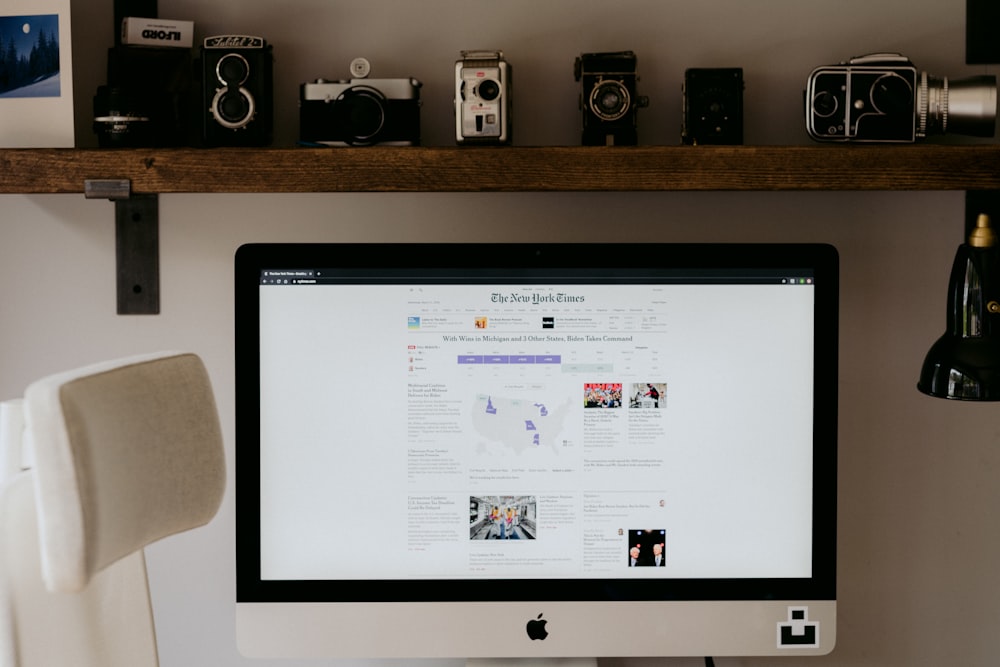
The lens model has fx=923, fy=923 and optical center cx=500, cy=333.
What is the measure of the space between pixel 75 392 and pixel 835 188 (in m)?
0.77

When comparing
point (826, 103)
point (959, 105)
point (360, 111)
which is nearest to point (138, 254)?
point (360, 111)

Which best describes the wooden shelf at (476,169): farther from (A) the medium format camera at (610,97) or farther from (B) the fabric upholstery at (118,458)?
(B) the fabric upholstery at (118,458)

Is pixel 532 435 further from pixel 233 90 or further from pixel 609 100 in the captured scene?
pixel 233 90

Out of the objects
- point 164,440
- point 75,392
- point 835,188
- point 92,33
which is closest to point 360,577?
point 164,440

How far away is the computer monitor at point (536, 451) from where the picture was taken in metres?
1.03

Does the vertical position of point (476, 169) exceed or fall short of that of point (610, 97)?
it falls short

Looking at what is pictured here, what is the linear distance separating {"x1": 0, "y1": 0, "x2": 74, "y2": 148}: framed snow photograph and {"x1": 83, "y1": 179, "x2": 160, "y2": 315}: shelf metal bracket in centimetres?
13

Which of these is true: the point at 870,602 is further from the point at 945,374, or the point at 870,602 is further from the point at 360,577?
the point at 360,577

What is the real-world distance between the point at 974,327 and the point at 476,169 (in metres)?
0.58

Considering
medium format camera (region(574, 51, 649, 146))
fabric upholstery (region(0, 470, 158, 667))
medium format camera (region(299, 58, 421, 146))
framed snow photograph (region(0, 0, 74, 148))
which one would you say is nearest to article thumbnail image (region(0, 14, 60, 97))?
framed snow photograph (region(0, 0, 74, 148))

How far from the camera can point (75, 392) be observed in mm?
677

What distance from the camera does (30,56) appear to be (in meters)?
1.14

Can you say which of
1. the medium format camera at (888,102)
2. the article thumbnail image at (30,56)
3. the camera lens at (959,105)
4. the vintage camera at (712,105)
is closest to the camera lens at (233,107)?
the article thumbnail image at (30,56)

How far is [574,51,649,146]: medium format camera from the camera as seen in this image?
1107mm
